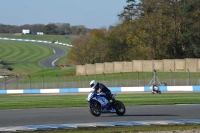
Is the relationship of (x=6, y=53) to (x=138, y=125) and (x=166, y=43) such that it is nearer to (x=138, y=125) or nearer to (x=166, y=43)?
(x=166, y=43)

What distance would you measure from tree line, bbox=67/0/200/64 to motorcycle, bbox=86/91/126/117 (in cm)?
5624

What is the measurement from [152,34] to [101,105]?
63353 mm

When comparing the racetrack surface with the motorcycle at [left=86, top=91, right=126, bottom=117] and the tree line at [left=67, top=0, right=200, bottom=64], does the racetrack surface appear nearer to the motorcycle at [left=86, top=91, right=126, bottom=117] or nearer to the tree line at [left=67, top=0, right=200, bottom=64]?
the tree line at [left=67, top=0, right=200, bottom=64]

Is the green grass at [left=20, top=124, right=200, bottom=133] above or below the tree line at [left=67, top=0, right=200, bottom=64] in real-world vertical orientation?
below

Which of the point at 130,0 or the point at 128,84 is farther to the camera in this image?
the point at 130,0

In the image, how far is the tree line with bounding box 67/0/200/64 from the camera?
79.0m

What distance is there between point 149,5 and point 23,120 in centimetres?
6702

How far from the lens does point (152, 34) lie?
8356 centimetres

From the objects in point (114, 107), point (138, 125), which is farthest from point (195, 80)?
point (138, 125)

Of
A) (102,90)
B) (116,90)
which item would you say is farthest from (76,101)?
(116,90)

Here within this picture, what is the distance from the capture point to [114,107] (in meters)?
21.4

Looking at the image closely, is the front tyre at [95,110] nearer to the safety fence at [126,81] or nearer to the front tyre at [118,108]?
the front tyre at [118,108]

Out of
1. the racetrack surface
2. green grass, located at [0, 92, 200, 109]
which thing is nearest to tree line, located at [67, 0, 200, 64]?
the racetrack surface

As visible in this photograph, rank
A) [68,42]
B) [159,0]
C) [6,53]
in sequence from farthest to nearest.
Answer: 1. [68,42]
2. [6,53]
3. [159,0]
